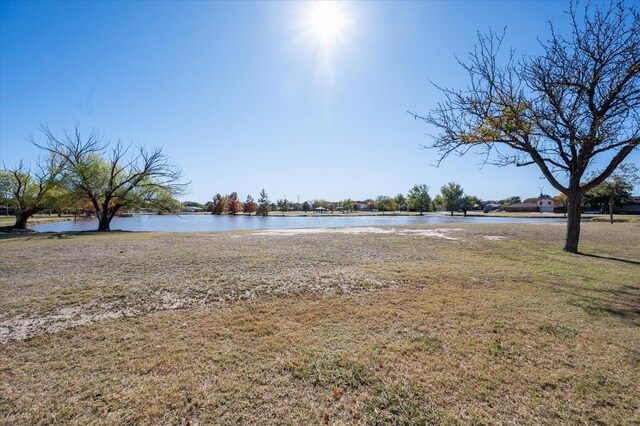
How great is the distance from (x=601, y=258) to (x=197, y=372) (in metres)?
11.9

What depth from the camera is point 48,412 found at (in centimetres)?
226

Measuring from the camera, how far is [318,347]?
3250mm

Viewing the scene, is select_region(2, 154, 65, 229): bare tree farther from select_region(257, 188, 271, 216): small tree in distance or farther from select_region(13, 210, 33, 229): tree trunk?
select_region(257, 188, 271, 216): small tree in distance

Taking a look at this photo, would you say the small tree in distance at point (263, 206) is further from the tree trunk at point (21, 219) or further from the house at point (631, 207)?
the house at point (631, 207)

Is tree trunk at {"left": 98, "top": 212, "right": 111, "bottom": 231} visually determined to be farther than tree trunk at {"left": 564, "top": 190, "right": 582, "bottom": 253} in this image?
Yes

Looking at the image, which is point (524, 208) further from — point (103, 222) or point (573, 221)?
point (103, 222)

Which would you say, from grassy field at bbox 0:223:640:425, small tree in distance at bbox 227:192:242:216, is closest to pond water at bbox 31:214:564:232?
grassy field at bbox 0:223:640:425

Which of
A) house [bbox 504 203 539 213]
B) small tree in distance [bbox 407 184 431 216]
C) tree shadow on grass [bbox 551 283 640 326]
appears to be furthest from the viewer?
house [bbox 504 203 539 213]

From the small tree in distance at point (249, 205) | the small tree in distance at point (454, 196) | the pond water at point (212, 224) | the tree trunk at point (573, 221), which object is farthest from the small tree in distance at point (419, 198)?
the tree trunk at point (573, 221)

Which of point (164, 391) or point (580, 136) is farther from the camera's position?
point (580, 136)

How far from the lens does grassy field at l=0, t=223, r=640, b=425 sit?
232 centimetres

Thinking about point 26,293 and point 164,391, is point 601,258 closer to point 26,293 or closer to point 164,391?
point 164,391

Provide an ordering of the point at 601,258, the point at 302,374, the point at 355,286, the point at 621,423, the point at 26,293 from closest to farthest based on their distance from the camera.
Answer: the point at 621,423, the point at 302,374, the point at 26,293, the point at 355,286, the point at 601,258

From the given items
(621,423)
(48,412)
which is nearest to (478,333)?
(621,423)
